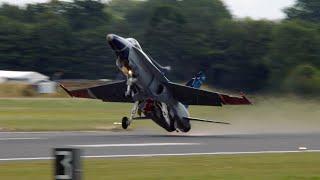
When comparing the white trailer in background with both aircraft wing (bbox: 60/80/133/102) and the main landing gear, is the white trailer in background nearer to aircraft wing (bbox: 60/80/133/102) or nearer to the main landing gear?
aircraft wing (bbox: 60/80/133/102)

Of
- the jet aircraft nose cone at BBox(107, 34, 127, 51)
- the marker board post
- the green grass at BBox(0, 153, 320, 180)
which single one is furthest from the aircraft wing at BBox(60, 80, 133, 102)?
the marker board post

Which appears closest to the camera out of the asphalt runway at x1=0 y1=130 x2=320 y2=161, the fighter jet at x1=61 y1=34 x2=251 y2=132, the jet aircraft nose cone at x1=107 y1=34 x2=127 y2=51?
the asphalt runway at x1=0 y1=130 x2=320 y2=161

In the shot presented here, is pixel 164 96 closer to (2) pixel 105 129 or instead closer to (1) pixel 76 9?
(2) pixel 105 129

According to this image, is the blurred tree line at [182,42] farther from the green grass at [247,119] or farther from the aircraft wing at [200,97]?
the aircraft wing at [200,97]

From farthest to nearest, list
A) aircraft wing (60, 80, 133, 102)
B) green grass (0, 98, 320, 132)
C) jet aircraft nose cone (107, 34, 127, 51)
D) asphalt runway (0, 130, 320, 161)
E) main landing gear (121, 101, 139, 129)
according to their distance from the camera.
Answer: green grass (0, 98, 320, 132), aircraft wing (60, 80, 133, 102), main landing gear (121, 101, 139, 129), jet aircraft nose cone (107, 34, 127, 51), asphalt runway (0, 130, 320, 161)

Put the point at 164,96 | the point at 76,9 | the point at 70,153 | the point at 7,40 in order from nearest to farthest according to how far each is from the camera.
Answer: the point at 70,153 < the point at 164,96 < the point at 7,40 < the point at 76,9

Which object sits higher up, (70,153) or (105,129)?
(70,153)

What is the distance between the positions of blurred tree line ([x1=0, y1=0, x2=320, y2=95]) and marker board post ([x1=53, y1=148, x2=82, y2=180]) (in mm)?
30808

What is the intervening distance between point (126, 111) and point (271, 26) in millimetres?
30222

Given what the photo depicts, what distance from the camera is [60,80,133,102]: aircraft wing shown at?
35.6 metres

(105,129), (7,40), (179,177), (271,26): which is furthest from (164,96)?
(7,40)

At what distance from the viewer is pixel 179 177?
18.2 metres

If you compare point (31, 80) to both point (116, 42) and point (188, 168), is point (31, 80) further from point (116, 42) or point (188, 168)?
point (188, 168)

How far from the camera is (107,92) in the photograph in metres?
35.8
